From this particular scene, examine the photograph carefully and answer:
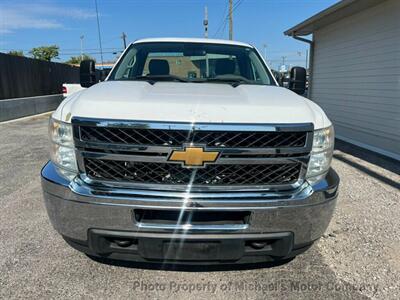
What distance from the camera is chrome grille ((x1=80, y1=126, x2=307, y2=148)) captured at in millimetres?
2146

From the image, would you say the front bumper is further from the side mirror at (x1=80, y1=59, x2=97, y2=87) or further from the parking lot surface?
the side mirror at (x1=80, y1=59, x2=97, y2=87)

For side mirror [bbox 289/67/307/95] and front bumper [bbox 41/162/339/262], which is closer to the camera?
front bumper [bbox 41/162/339/262]

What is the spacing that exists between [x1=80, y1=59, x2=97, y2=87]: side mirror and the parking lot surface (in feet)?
5.12

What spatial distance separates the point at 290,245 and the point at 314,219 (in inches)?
9.3

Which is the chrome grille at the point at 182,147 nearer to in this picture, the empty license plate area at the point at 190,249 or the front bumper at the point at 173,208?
the front bumper at the point at 173,208

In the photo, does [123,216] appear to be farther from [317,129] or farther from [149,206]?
[317,129]

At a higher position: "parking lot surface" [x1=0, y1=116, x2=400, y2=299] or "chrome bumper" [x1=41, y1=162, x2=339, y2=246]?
"chrome bumper" [x1=41, y1=162, x2=339, y2=246]

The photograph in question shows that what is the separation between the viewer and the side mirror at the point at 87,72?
158 inches

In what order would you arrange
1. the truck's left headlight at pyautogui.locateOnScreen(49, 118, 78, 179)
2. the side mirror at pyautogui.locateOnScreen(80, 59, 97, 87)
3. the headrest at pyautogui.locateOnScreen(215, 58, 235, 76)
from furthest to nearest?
the side mirror at pyautogui.locateOnScreen(80, 59, 97, 87), the headrest at pyautogui.locateOnScreen(215, 58, 235, 76), the truck's left headlight at pyautogui.locateOnScreen(49, 118, 78, 179)

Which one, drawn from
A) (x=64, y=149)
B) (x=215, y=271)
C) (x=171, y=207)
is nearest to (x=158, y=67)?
(x=64, y=149)

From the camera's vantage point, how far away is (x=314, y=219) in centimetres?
233

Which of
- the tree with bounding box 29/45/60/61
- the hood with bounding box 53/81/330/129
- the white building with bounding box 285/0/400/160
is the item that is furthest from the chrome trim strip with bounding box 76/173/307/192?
the tree with bounding box 29/45/60/61

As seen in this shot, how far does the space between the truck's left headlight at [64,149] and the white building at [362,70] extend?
6462 mm

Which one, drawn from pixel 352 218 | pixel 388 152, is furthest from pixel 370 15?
pixel 352 218
